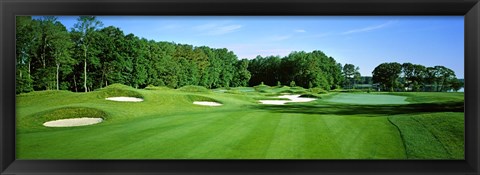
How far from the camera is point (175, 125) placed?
4457 mm

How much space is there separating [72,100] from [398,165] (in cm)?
403

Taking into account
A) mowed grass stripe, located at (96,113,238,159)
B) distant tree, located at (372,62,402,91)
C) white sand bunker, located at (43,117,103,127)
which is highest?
distant tree, located at (372,62,402,91)

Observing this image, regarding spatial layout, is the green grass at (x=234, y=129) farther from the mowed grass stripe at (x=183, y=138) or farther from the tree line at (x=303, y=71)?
the tree line at (x=303, y=71)

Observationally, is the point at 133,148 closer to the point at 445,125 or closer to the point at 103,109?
the point at 103,109

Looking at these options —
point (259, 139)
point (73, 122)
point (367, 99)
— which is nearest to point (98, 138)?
point (73, 122)

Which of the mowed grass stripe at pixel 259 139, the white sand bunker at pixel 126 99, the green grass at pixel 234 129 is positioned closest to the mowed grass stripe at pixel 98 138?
the green grass at pixel 234 129

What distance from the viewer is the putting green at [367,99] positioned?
4.45m

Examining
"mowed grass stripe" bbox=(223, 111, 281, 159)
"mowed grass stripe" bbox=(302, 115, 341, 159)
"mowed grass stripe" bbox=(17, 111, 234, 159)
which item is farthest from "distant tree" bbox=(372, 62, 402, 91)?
"mowed grass stripe" bbox=(17, 111, 234, 159)

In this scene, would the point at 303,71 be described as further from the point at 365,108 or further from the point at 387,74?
the point at 387,74

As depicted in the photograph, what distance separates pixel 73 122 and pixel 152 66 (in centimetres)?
120

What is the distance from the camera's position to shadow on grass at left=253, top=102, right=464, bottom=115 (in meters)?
4.30

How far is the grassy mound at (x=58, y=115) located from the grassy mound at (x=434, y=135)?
3728 mm

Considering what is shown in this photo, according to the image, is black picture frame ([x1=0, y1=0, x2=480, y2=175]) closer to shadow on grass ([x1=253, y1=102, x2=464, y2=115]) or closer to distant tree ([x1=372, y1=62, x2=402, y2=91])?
shadow on grass ([x1=253, y1=102, x2=464, y2=115])

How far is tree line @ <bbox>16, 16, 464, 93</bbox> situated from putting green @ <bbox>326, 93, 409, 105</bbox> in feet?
0.50
